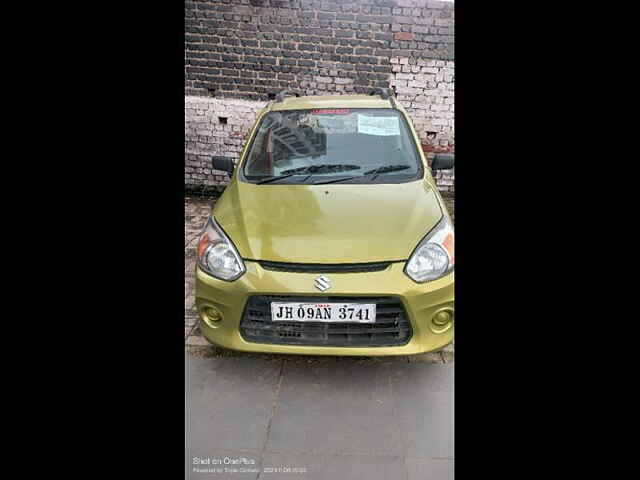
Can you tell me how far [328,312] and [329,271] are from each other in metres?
0.20

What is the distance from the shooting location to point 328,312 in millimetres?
2311

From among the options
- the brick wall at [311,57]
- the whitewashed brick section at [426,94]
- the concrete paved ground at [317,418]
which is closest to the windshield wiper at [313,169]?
the concrete paved ground at [317,418]

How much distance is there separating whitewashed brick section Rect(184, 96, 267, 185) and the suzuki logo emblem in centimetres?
414

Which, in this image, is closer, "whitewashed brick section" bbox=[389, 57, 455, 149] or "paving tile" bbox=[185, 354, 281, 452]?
"paving tile" bbox=[185, 354, 281, 452]

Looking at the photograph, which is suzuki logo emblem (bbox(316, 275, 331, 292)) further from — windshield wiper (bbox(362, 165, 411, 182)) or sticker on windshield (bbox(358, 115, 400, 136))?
sticker on windshield (bbox(358, 115, 400, 136))

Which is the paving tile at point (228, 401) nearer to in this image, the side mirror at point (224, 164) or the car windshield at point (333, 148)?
the car windshield at point (333, 148)

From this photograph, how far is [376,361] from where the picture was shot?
279 cm

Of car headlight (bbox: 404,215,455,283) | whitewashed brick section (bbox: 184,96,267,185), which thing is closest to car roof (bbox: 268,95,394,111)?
car headlight (bbox: 404,215,455,283)

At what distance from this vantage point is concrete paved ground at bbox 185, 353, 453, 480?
2002mm

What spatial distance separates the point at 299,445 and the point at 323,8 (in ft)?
17.7

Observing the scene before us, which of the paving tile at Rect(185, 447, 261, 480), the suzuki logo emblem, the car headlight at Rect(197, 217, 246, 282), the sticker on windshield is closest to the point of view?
the paving tile at Rect(185, 447, 261, 480)

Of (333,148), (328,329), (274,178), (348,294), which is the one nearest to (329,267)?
(348,294)

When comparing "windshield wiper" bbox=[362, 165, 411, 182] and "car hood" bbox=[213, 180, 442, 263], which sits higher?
"windshield wiper" bbox=[362, 165, 411, 182]
